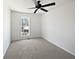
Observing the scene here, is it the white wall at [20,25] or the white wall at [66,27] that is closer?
the white wall at [66,27]

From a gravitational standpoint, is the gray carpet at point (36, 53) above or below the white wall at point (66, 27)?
below

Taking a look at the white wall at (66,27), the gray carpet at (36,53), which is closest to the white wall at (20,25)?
the gray carpet at (36,53)

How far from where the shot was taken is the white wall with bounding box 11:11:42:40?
544 centimetres

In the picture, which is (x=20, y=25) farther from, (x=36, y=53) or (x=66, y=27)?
(x=66, y=27)

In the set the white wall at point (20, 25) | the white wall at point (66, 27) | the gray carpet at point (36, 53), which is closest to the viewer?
the gray carpet at point (36, 53)

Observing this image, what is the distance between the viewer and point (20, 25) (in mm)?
5793

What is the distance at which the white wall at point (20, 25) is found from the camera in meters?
5.44

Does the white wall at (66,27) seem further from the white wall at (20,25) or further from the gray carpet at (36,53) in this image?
the white wall at (20,25)

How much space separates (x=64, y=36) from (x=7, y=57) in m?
2.96

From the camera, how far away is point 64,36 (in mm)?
3557

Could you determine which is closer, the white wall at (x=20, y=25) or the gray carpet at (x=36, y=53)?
the gray carpet at (x=36, y=53)

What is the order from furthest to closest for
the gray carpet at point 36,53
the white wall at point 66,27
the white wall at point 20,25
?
the white wall at point 20,25 → the white wall at point 66,27 → the gray carpet at point 36,53

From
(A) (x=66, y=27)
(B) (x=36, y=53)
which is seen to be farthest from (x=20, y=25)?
(A) (x=66, y=27)

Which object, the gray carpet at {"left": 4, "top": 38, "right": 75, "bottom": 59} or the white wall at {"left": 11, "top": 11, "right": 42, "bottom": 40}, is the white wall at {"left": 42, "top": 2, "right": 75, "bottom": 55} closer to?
the gray carpet at {"left": 4, "top": 38, "right": 75, "bottom": 59}
